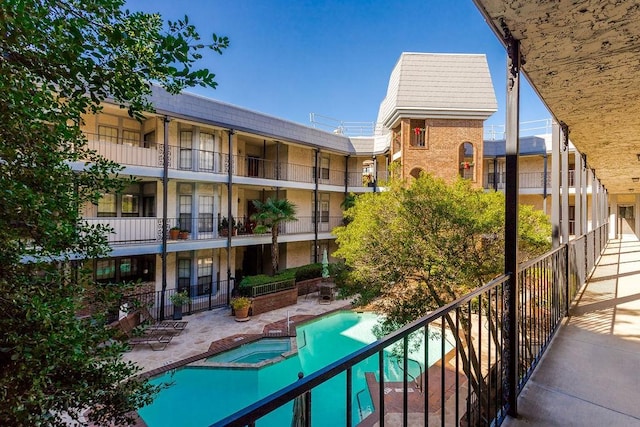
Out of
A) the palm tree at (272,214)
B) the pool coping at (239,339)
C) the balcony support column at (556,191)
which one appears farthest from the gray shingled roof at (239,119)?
the balcony support column at (556,191)

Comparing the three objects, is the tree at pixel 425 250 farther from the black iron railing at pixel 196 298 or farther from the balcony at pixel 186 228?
the black iron railing at pixel 196 298

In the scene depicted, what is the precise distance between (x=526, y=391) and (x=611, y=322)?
9.22 ft

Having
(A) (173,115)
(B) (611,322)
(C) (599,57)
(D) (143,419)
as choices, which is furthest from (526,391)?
(A) (173,115)

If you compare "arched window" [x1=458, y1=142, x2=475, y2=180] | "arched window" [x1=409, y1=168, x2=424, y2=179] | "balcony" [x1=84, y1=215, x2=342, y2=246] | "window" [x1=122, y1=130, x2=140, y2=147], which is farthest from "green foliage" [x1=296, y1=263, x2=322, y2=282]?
"arched window" [x1=458, y1=142, x2=475, y2=180]

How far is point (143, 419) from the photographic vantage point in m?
6.61

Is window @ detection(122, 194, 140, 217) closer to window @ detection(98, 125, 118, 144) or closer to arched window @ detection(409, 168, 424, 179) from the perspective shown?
window @ detection(98, 125, 118, 144)

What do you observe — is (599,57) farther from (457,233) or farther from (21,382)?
(21,382)

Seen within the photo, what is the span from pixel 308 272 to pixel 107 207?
9.38 meters

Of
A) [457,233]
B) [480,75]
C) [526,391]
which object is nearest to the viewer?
[526,391]

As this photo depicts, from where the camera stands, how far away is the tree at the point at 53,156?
2227 mm

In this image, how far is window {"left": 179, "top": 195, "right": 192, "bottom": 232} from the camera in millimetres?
13688

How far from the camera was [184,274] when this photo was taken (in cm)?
1378

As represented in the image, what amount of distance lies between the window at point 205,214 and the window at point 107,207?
10.9ft

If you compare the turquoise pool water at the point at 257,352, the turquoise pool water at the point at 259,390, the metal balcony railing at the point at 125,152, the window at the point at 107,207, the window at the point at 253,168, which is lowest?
the turquoise pool water at the point at 259,390
